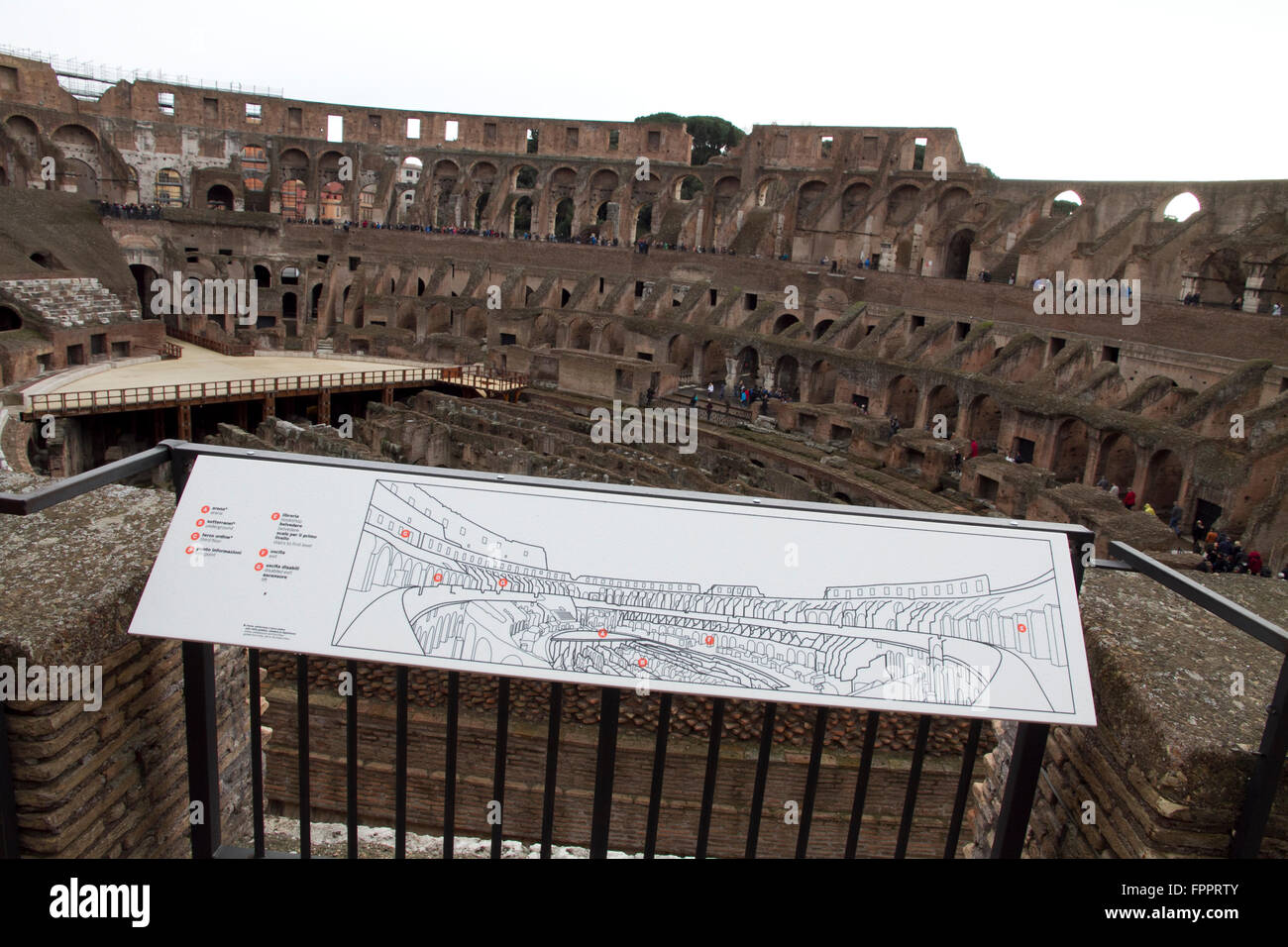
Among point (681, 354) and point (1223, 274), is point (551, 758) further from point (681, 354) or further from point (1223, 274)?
point (1223, 274)

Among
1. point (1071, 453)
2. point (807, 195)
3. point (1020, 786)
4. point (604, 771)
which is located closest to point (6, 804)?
point (604, 771)

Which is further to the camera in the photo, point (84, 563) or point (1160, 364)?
point (1160, 364)

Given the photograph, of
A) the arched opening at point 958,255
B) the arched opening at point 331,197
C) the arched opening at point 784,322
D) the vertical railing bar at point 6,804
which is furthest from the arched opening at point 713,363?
the vertical railing bar at point 6,804

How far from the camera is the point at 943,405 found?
25219mm

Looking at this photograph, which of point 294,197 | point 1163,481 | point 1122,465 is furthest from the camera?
point 294,197

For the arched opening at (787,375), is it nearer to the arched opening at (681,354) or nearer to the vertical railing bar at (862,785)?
the arched opening at (681,354)

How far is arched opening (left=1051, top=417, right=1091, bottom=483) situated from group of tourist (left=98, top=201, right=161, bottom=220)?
3403 cm

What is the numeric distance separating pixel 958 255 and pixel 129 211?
1266 inches

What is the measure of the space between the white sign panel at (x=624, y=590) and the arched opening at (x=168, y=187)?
42467 mm

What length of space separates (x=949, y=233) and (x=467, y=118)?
23.7 meters

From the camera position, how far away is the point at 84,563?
13.6 ft
